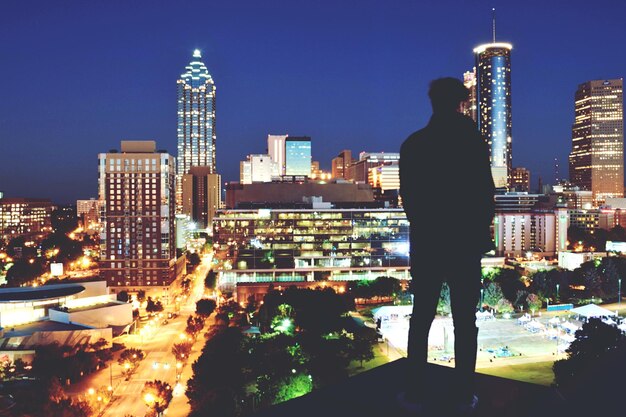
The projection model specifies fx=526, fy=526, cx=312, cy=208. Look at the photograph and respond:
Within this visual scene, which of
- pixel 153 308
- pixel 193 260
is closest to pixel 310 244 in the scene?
pixel 153 308

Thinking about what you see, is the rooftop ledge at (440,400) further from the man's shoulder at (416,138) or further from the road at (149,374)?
the road at (149,374)

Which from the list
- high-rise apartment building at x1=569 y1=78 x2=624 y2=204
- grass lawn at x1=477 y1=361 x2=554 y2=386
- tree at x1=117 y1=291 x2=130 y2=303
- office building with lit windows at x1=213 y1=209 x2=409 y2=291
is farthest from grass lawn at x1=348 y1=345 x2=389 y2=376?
high-rise apartment building at x1=569 y1=78 x2=624 y2=204

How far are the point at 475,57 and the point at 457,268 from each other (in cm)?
19603

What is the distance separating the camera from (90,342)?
4209cm

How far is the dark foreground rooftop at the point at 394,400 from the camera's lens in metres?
8.96

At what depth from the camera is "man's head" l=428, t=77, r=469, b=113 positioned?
31.3 feet

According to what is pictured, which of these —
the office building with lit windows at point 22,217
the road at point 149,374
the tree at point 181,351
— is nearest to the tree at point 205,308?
the road at point 149,374

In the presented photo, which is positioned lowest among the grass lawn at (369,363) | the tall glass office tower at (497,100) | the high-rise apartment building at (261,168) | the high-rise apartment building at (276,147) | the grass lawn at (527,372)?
the grass lawn at (369,363)

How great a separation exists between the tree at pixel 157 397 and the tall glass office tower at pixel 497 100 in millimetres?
164108

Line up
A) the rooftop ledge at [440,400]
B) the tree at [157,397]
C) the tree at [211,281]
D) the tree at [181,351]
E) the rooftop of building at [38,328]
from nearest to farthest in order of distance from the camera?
the rooftop ledge at [440,400] → the tree at [157,397] → the tree at [181,351] → the rooftop of building at [38,328] → the tree at [211,281]

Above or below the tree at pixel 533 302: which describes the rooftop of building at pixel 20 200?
above

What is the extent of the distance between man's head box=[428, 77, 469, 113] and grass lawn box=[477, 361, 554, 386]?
2767 cm

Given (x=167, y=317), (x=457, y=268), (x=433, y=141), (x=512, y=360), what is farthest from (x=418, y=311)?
(x=167, y=317)

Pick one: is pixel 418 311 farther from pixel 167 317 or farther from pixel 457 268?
pixel 167 317
